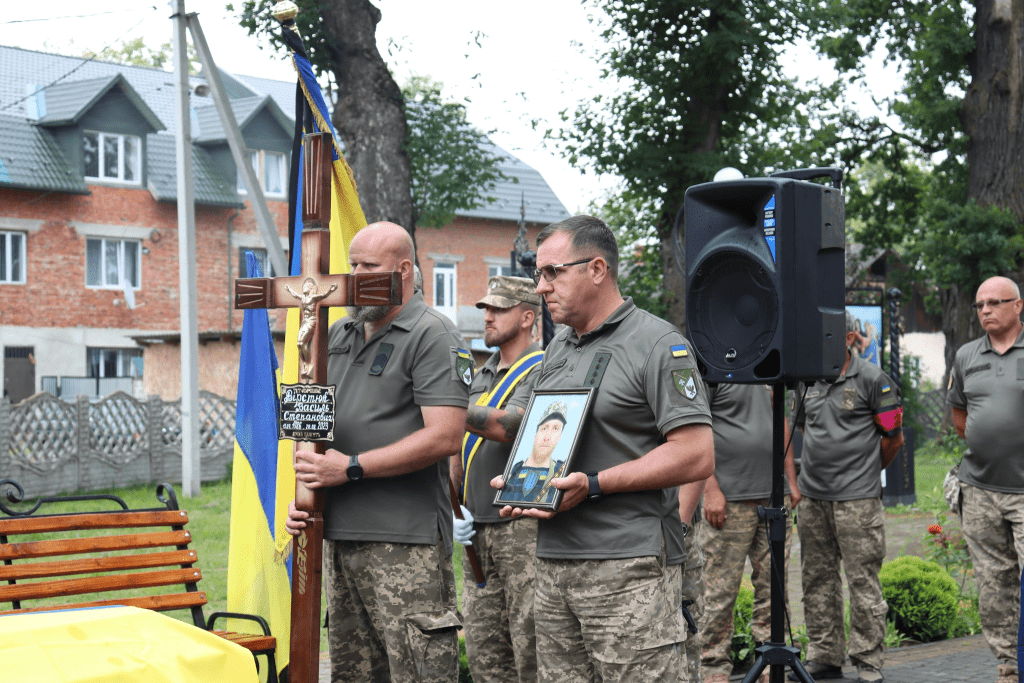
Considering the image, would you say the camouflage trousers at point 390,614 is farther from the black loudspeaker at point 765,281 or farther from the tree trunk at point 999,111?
the tree trunk at point 999,111

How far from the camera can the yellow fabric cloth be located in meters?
2.42

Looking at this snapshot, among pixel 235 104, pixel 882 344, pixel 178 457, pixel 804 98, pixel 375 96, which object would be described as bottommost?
pixel 178 457

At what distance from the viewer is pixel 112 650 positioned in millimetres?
2557

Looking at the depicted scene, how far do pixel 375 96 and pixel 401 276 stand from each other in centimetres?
673

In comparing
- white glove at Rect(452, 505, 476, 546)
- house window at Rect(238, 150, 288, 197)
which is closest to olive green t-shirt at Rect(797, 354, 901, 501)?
white glove at Rect(452, 505, 476, 546)

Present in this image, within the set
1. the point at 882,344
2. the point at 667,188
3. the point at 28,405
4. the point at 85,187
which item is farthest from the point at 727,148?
the point at 85,187

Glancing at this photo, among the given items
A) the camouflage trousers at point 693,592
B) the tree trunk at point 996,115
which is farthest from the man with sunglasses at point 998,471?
the tree trunk at point 996,115

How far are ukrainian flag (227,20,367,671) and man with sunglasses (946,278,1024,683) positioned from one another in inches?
152

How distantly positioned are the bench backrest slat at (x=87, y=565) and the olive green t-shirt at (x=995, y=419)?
179 inches

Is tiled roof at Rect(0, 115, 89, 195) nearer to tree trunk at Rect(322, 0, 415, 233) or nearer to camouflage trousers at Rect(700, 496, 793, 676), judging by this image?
tree trunk at Rect(322, 0, 415, 233)

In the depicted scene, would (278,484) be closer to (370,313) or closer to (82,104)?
(370,313)

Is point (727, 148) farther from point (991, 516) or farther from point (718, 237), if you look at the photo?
point (718, 237)

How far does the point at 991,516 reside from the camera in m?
6.34

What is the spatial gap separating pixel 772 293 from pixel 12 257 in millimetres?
26712
